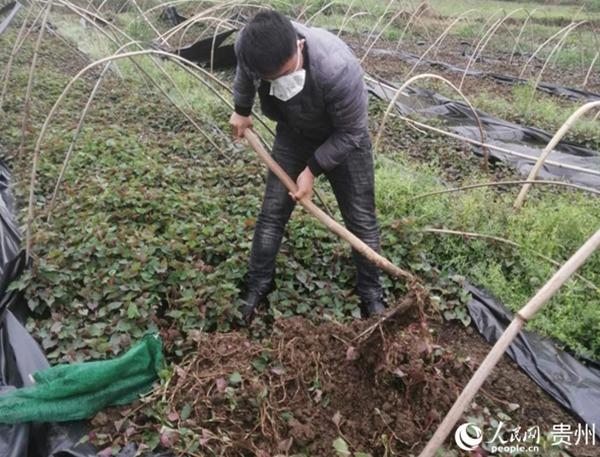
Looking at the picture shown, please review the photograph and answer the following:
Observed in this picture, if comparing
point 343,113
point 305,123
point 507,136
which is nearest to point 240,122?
point 305,123

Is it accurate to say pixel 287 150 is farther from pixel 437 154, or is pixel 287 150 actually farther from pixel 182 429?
pixel 437 154

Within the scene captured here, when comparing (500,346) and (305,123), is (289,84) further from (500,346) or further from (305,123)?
(500,346)

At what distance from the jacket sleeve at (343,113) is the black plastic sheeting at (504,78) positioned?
7.19 m

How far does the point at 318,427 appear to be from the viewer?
6.84 ft

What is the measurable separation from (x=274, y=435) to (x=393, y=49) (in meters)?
11.5

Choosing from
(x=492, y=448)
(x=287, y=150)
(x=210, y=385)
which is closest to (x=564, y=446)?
(x=492, y=448)

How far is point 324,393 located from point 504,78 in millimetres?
8758

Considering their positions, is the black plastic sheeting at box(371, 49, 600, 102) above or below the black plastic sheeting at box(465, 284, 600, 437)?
below

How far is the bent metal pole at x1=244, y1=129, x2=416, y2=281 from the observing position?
2.27m

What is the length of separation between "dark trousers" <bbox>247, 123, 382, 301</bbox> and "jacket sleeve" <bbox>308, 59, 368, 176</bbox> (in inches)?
7.7

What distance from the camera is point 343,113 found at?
228cm

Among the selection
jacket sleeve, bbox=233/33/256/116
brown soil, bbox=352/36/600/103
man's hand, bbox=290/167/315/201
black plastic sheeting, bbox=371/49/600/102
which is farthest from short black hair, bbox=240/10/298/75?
black plastic sheeting, bbox=371/49/600/102

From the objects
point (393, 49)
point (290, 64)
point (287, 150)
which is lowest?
point (393, 49)

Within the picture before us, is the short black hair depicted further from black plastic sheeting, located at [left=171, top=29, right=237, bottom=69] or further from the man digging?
black plastic sheeting, located at [left=171, top=29, right=237, bottom=69]
